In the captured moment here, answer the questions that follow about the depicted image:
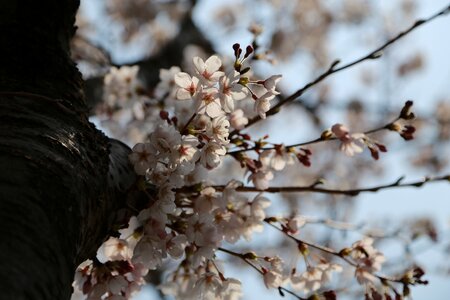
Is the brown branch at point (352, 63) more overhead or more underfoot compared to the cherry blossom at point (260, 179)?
more overhead

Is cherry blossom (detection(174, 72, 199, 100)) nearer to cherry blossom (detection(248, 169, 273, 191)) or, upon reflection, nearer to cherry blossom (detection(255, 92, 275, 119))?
cherry blossom (detection(255, 92, 275, 119))

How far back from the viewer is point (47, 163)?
1.05 metres

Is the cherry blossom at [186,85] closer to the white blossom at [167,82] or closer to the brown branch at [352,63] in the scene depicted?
the brown branch at [352,63]

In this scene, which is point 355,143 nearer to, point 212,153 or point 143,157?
point 212,153

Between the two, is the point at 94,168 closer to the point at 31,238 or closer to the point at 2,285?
the point at 31,238

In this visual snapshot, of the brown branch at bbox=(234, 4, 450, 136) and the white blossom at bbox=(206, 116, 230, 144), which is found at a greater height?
the brown branch at bbox=(234, 4, 450, 136)

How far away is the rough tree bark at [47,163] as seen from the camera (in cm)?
91

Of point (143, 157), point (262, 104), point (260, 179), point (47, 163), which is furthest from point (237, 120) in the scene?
point (47, 163)

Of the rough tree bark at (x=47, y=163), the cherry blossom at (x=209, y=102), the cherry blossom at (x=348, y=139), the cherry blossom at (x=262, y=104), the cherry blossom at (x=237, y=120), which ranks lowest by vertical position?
the rough tree bark at (x=47, y=163)

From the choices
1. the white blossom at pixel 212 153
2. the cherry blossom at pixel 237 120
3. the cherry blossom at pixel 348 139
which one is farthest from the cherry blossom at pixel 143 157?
the cherry blossom at pixel 348 139

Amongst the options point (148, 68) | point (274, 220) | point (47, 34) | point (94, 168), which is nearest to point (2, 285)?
point (94, 168)

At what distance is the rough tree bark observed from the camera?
2.99 feet

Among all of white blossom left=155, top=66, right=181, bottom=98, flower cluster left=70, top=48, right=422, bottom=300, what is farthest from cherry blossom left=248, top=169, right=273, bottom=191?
white blossom left=155, top=66, right=181, bottom=98

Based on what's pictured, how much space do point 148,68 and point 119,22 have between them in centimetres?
373
